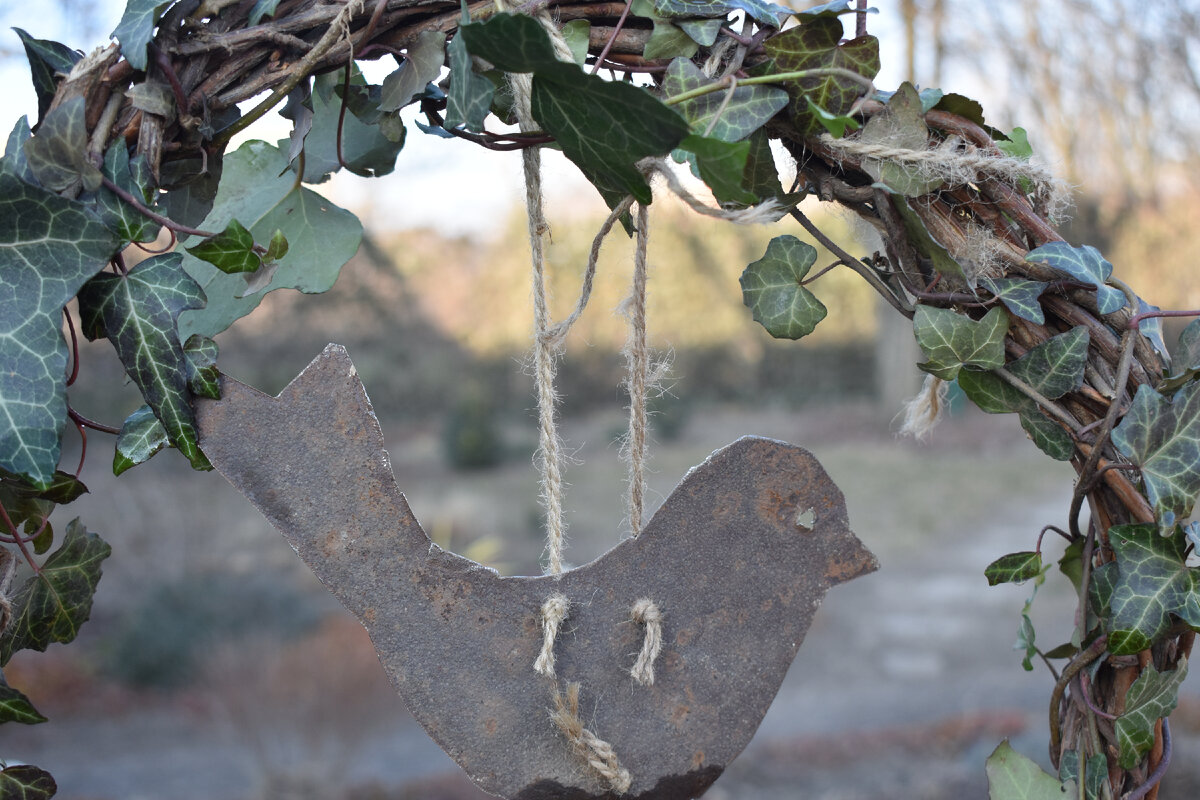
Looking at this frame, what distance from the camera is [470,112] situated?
0.65 meters

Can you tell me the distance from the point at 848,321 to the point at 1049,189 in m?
11.1

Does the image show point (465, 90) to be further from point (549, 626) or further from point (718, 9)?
point (549, 626)

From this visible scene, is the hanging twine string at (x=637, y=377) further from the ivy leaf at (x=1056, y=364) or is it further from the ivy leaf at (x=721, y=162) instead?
the ivy leaf at (x=1056, y=364)

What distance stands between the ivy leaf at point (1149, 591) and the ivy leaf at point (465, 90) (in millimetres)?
590

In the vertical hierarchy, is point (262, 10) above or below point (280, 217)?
above

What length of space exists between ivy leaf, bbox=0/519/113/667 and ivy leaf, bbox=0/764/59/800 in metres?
0.09

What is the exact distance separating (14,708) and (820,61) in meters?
0.79

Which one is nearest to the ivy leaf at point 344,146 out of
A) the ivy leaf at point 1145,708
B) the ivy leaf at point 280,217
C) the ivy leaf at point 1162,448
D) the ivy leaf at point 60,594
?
the ivy leaf at point 280,217

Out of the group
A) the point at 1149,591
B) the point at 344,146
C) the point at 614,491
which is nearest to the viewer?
the point at 1149,591

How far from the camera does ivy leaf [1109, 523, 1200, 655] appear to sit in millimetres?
672

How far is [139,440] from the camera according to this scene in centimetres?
68

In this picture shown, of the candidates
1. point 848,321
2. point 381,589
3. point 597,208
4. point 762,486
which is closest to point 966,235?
point 762,486

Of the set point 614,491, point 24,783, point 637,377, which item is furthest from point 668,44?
point 614,491

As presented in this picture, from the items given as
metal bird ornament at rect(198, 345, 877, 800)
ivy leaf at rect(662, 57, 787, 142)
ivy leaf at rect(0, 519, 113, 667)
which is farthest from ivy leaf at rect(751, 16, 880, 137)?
ivy leaf at rect(0, 519, 113, 667)
